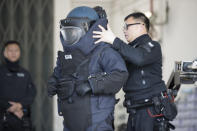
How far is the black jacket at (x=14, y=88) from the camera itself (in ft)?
18.1

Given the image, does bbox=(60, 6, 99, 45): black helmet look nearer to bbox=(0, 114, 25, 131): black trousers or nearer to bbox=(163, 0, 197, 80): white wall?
bbox=(0, 114, 25, 131): black trousers

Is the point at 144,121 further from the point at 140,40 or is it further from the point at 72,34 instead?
the point at 72,34

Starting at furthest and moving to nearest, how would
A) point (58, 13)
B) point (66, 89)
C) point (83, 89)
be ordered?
point (58, 13) < point (66, 89) < point (83, 89)

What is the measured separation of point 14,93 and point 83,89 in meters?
2.22

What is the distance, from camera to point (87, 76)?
3.58 meters

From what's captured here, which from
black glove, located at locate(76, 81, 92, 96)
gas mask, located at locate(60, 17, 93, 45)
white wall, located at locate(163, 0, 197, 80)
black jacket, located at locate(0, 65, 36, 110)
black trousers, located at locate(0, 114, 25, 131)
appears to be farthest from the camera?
white wall, located at locate(163, 0, 197, 80)

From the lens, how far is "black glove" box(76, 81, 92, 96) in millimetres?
3496

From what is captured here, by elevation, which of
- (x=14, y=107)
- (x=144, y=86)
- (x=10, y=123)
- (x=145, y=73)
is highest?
(x=145, y=73)

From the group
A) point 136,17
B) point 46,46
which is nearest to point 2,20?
point 46,46

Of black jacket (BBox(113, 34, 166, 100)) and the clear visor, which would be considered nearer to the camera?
the clear visor

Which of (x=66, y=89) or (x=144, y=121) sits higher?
(x=66, y=89)

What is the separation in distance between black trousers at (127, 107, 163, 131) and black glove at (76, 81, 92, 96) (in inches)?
28.2

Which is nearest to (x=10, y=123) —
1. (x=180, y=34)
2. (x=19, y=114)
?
(x=19, y=114)

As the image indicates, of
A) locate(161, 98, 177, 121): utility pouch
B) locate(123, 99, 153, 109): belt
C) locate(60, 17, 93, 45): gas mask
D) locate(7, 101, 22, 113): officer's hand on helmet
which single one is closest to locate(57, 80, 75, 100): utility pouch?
locate(60, 17, 93, 45): gas mask
